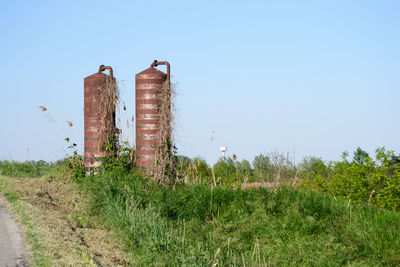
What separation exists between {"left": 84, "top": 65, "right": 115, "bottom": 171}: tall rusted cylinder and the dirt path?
3.80 metres

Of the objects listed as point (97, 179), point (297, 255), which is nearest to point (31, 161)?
point (97, 179)

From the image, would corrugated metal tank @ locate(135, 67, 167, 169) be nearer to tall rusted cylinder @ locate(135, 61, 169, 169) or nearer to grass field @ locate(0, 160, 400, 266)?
tall rusted cylinder @ locate(135, 61, 169, 169)

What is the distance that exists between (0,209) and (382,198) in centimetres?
902

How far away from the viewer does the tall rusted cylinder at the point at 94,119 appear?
11.0 metres

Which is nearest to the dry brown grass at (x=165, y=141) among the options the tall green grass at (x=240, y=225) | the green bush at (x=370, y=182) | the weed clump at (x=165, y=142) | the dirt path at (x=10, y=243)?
the weed clump at (x=165, y=142)

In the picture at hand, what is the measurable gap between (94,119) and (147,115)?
194 cm

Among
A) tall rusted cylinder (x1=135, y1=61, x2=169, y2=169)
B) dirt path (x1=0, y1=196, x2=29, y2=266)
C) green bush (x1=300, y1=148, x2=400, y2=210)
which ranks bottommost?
dirt path (x1=0, y1=196, x2=29, y2=266)

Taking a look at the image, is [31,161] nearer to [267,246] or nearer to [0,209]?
[0,209]

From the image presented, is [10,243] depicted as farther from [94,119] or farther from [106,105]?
[106,105]

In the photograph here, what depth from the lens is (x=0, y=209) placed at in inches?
306

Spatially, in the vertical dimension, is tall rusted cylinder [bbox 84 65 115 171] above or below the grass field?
above

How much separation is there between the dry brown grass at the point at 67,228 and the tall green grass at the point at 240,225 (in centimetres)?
27

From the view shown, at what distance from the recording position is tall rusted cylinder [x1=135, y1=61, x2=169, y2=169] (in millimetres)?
9992

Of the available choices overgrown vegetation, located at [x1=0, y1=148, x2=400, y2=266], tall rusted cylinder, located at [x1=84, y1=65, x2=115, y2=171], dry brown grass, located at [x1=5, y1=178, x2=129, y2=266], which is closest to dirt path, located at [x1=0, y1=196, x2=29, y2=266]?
dry brown grass, located at [x1=5, y1=178, x2=129, y2=266]
